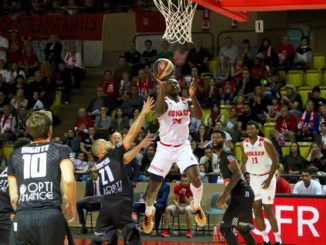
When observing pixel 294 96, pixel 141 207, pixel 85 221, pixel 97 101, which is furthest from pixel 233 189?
pixel 97 101

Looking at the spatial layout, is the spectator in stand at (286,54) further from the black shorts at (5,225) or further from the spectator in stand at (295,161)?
the black shorts at (5,225)

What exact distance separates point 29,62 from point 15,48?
79 centimetres

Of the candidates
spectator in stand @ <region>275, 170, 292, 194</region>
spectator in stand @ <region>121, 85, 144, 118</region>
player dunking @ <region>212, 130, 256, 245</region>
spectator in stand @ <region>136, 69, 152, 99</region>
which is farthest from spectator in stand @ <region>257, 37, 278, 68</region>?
player dunking @ <region>212, 130, 256, 245</region>

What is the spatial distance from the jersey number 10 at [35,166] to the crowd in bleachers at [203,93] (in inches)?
340

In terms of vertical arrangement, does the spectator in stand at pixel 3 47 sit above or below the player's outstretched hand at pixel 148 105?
above

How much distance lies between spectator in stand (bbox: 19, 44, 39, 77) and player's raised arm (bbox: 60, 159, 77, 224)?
51.8 ft

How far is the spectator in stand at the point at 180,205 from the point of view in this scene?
15094 millimetres

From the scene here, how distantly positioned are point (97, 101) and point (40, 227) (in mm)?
13239

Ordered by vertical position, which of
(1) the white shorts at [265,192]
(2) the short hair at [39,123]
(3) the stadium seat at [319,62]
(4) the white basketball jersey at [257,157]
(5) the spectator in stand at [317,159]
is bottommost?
(1) the white shorts at [265,192]

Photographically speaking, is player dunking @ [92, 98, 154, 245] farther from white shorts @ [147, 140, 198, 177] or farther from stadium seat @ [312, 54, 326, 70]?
stadium seat @ [312, 54, 326, 70]

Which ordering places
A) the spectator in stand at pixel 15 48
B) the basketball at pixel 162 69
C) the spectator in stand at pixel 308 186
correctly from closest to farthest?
1. the basketball at pixel 162 69
2. the spectator in stand at pixel 308 186
3. the spectator in stand at pixel 15 48

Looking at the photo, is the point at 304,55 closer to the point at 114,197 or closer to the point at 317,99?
the point at 317,99

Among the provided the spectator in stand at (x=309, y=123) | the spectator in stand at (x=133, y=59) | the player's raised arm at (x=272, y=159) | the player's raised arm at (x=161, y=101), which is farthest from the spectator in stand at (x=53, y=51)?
the player's raised arm at (x=161, y=101)

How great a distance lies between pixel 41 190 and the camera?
6.32m
